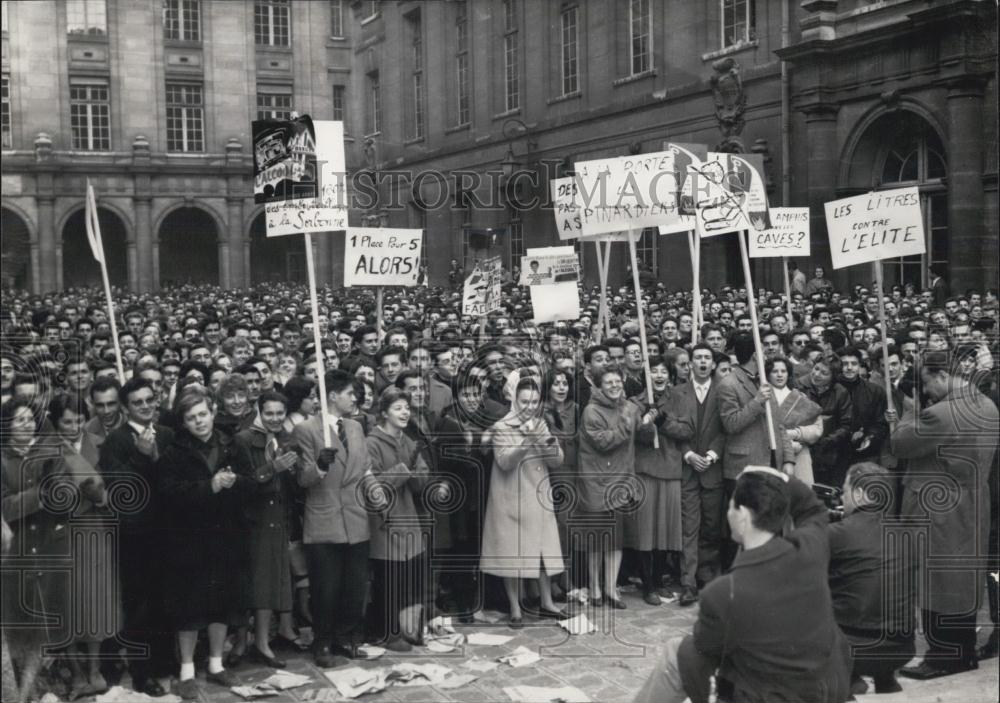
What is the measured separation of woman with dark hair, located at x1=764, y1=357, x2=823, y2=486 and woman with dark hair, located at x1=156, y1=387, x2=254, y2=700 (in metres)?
4.43

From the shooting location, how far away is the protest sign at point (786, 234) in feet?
42.3

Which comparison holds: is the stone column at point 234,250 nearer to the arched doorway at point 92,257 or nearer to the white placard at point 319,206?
the arched doorway at point 92,257

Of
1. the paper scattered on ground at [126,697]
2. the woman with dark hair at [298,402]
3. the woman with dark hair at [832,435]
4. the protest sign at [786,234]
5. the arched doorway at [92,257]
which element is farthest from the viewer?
the arched doorway at [92,257]

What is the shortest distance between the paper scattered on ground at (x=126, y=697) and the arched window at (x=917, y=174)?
731 inches

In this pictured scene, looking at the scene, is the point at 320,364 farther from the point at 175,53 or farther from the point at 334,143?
the point at 175,53

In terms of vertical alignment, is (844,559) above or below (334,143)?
below

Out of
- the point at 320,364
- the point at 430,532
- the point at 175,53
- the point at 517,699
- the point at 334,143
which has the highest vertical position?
the point at 175,53

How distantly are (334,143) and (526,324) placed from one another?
7241 millimetres

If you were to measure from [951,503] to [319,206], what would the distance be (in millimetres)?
5117

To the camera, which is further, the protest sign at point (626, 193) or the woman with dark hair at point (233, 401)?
the protest sign at point (626, 193)

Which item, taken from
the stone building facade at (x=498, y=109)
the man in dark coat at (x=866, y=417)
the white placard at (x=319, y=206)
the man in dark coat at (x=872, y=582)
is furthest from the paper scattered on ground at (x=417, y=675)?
the stone building facade at (x=498, y=109)

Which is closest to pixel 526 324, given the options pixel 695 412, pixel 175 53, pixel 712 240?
pixel 695 412

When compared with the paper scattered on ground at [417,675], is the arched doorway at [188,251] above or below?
above

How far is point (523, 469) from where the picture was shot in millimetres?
7859
